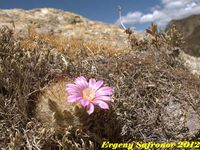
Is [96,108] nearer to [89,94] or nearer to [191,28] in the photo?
[89,94]

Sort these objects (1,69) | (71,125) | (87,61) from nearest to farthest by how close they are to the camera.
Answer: (71,125) < (1,69) < (87,61)

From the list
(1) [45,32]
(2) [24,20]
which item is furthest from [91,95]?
(2) [24,20]

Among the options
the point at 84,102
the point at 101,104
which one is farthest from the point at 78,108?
the point at 101,104

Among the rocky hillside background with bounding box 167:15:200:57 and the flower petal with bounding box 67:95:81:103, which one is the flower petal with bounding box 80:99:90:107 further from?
the rocky hillside background with bounding box 167:15:200:57

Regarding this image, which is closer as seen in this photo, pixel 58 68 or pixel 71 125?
pixel 71 125

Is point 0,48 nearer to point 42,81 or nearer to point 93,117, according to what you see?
point 42,81

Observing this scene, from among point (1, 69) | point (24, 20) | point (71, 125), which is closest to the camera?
point (71, 125)
